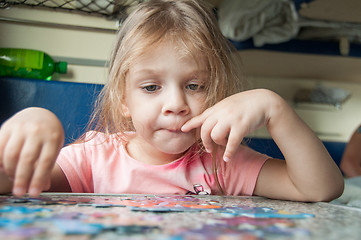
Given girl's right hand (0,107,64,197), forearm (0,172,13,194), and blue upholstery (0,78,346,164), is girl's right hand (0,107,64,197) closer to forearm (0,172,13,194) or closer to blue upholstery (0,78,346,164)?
forearm (0,172,13,194)

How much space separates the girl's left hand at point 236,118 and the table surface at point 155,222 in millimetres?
132

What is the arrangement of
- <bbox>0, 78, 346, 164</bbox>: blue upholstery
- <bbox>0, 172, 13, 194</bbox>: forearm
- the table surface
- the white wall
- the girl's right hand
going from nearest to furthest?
the table surface
the girl's right hand
<bbox>0, 172, 13, 194</bbox>: forearm
<bbox>0, 78, 346, 164</bbox>: blue upholstery
the white wall

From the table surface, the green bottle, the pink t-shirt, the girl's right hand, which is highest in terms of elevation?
the green bottle

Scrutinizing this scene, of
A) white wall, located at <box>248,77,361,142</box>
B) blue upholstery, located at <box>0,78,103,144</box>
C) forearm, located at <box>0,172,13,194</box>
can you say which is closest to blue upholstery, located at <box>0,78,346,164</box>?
blue upholstery, located at <box>0,78,103,144</box>

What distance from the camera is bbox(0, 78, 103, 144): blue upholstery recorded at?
1.04 metres

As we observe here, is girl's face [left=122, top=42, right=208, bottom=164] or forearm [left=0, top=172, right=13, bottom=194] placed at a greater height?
girl's face [left=122, top=42, right=208, bottom=164]

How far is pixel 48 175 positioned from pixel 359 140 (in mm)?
1831

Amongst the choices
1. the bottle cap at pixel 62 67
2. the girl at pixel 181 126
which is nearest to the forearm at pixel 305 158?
the girl at pixel 181 126

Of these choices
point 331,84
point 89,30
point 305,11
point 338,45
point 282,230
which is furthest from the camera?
point 331,84

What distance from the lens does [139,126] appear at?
70 cm

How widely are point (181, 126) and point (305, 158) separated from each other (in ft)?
0.79

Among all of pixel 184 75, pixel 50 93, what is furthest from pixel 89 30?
pixel 184 75

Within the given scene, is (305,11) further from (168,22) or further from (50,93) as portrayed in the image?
(50,93)

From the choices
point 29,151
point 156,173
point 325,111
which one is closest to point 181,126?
point 156,173
